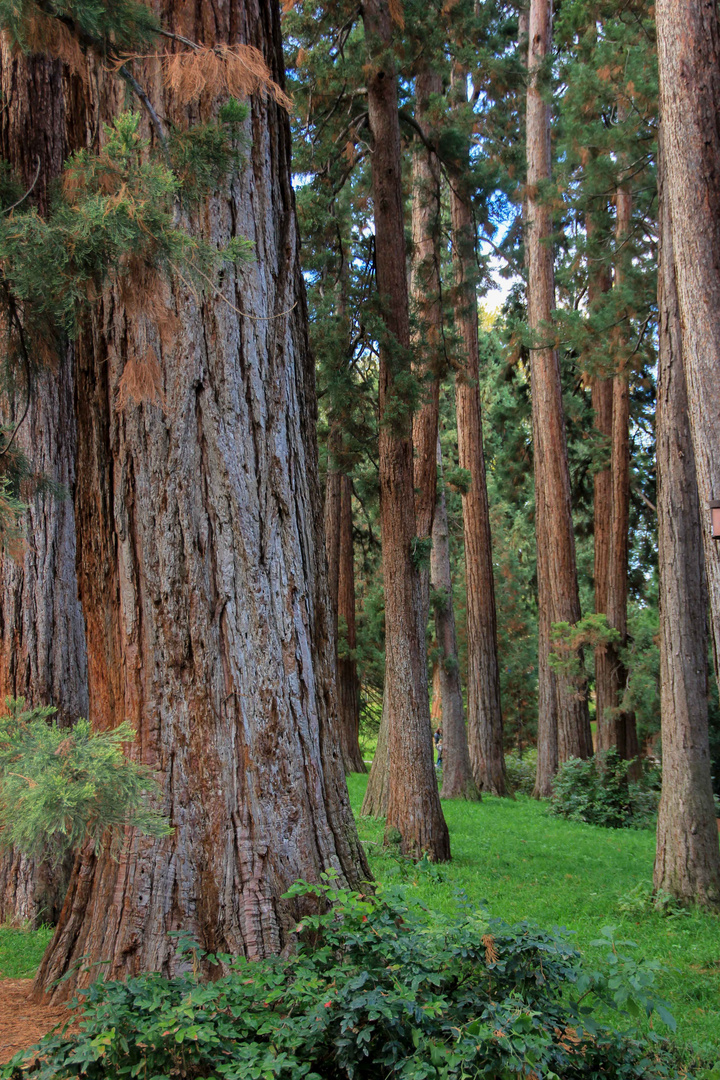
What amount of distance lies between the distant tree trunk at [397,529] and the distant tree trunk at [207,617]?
4.62m

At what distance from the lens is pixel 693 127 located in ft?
18.2

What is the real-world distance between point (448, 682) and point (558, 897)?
7.20m

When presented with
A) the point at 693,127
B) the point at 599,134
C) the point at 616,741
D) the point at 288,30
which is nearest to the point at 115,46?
the point at 693,127

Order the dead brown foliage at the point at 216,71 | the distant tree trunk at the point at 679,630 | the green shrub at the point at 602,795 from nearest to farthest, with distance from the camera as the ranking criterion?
the dead brown foliage at the point at 216,71
the distant tree trunk at the point at 679,630
the green shrub at the point at 602,795

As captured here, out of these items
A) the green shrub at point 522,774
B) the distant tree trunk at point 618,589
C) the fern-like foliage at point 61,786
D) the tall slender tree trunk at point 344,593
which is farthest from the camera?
the green shrub at point 522,774

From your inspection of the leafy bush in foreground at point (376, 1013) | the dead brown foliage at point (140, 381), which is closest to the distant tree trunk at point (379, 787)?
the leafy bush in foreground at point (376, 1013)

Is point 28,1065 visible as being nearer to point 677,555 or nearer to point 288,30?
point 677,555

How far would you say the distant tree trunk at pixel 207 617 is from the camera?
133 inches

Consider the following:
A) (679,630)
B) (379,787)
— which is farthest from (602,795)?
(679,630)

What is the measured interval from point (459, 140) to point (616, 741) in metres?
9.83

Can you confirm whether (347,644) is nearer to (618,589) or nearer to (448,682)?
(448,682)

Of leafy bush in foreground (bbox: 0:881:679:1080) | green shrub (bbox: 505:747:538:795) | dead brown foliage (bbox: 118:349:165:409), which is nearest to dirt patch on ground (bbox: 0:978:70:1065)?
leafy bush in foreground (bbox: 0:881:679:1080)

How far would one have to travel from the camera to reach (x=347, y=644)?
1489 cm

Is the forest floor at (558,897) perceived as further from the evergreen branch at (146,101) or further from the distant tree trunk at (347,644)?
the distant tree trunk at (347,644)
